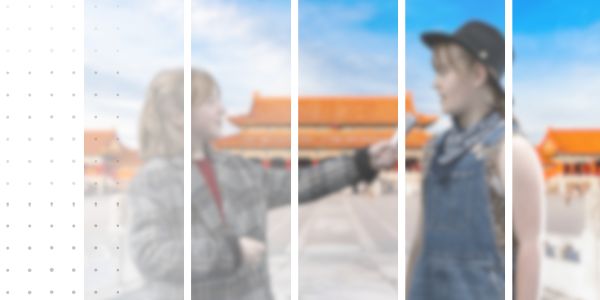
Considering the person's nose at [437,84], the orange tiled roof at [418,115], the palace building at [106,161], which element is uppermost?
the person's nose at [437,84]

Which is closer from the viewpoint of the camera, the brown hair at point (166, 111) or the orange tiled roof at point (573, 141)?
the orange tiled roof at point (573, 141)

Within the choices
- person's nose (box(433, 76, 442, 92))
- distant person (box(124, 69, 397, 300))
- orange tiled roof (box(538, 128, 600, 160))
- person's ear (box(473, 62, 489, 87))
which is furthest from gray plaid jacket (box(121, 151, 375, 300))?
orange tiled roof (box(538, 128, 600, 160))

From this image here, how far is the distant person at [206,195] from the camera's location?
2619 mm

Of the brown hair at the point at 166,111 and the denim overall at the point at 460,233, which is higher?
the brown hair at the point at 166,111

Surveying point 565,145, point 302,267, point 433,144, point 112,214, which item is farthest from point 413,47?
point 112,214

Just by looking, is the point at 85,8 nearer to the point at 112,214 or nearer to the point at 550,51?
the point at 112,214

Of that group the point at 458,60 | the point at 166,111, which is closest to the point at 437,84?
the point at 458,60

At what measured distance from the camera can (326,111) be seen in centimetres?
259

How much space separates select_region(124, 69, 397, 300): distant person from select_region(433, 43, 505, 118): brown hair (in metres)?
0.39

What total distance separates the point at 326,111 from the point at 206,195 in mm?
525

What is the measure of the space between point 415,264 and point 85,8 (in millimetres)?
1502

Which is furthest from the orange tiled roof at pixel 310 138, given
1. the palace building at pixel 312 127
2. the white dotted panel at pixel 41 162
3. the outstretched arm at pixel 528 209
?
the white dotted panel at pixel 41 162

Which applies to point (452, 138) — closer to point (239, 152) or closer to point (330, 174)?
point (330, 174)

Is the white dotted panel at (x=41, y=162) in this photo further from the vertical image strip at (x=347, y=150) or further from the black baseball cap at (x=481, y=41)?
the black baseball cap at (x=481, y=41)
